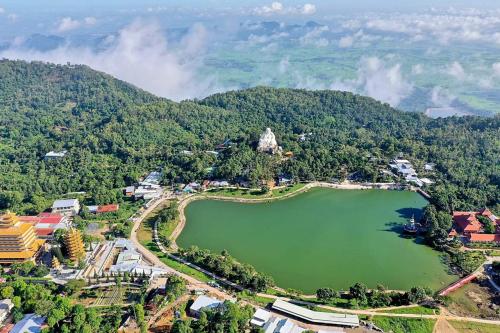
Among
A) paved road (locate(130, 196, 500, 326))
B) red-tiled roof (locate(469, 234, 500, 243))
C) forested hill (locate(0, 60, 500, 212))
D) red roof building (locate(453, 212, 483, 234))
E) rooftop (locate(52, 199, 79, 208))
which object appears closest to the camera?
paved road (locate(130, 196, 500, 326))

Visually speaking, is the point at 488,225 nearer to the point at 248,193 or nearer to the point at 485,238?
the point at 485,238

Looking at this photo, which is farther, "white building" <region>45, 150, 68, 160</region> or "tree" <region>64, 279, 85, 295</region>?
"white building" <region>45, 150, 68, 160</region>

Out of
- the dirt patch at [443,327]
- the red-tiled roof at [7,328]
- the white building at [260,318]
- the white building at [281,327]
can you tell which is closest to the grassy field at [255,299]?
the white building at [260,318]

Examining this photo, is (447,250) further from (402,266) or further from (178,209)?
(178,209)

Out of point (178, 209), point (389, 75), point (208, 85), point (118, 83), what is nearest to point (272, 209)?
point (178, 209)

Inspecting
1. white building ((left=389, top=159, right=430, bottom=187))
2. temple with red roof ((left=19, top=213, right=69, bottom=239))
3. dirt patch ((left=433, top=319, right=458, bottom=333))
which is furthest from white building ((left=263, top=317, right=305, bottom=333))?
white building ((left=389, top=159, right=430, bottom=187))

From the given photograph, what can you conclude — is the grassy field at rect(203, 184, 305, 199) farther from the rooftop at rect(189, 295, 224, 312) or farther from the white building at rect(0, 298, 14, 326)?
the white building at rect(0, 298, 14, 326)

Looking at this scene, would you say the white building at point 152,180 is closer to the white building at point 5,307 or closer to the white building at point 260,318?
the white building at point 5,307

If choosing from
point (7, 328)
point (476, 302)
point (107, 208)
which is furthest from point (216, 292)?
point (107, 208)
